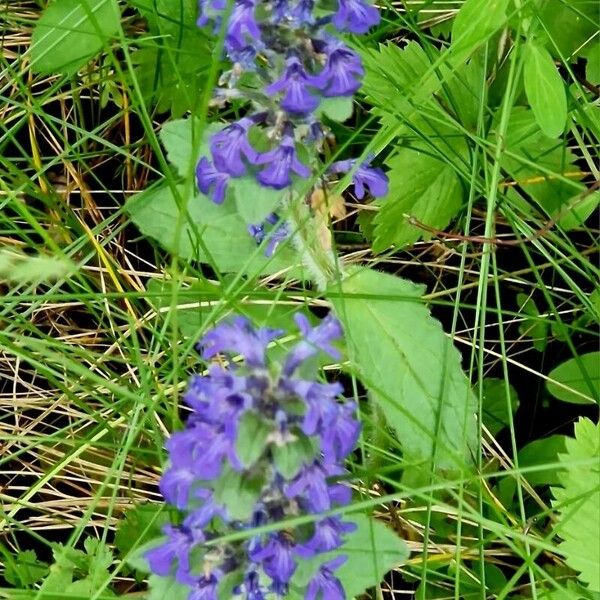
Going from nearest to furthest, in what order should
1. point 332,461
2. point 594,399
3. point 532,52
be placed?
point 332,461 → point 532,52 → point 594,399

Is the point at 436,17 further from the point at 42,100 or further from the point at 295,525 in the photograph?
the point at 295,525

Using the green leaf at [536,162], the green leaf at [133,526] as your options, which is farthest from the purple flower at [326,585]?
the green leaf at [536,162]

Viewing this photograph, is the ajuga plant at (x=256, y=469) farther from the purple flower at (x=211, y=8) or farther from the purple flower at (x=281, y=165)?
the purple flower at (x=211, y=8)

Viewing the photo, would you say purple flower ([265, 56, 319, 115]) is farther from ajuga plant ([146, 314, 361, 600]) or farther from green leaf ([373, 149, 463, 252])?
green leaf ([373, 149, 463, 252])

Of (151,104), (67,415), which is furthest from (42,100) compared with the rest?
(67,415)

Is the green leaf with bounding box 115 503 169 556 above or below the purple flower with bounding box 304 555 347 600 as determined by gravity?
below

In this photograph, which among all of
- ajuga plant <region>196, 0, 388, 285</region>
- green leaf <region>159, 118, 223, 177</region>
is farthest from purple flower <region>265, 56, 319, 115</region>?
green leaf <region>159, 118, 223, 177</region>
